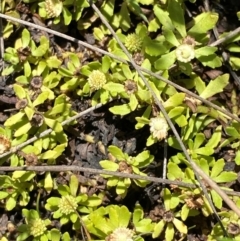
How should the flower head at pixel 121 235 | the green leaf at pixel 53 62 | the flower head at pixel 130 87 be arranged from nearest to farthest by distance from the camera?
the flower head at pixel 121 235
the flower head at pixel 130 87
the green leaf at pixel 53 62

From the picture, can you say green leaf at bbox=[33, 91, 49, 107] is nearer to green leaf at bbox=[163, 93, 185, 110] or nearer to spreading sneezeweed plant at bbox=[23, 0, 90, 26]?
spreading sneezeweed plant at bbox=[23, 0, 90, 26]

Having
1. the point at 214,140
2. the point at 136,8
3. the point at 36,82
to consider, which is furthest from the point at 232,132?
the point at 36,82

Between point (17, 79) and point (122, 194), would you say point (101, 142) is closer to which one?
point (122, 194)

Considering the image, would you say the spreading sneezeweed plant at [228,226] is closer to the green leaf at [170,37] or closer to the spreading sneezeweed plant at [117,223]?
the spreading sneezeweed plant at [117,223]

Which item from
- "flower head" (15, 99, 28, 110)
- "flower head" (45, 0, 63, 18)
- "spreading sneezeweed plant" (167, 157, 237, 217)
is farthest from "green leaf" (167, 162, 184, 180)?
"flower head" (45, 0, 63, 18)

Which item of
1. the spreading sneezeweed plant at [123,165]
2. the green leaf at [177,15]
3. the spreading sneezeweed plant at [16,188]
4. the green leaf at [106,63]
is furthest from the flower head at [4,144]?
the green leaf at [177,15]
